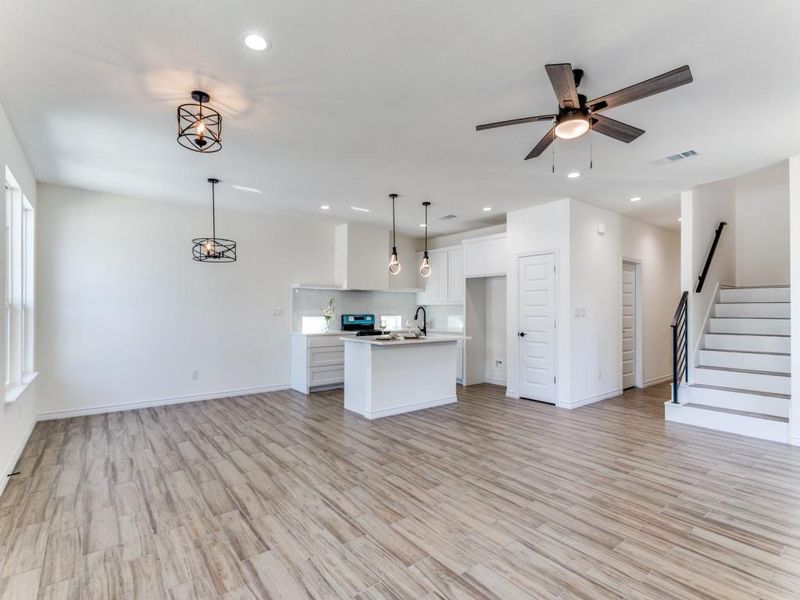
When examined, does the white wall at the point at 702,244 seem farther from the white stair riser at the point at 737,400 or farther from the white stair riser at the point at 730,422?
the white stair riser at the point at 730,422

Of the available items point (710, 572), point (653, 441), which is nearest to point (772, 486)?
point (653, 441)

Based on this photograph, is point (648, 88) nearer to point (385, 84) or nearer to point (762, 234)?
point (385, 84)

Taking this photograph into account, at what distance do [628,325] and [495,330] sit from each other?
2.15 m

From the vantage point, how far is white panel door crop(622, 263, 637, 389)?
667 centimetres

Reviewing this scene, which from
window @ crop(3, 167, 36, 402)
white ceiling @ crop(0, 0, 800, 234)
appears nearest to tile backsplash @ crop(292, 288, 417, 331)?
white ceiling @ crop(0, 0, 800, 234)

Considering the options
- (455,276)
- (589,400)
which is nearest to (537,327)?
(589,400)

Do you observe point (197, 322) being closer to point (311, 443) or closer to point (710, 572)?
point (311, 443)

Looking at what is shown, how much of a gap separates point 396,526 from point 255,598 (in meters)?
0.91

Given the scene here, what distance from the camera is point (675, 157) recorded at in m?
A: 4.02

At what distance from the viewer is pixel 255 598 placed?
190 centimetres

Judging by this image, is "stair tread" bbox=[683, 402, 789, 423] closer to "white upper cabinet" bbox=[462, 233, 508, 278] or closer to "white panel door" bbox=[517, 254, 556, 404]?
"white panel door" bbox=[517, 254, 556, 404]

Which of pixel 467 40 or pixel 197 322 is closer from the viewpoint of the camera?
pixel 467 40

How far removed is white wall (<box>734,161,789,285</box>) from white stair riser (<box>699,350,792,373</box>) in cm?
208

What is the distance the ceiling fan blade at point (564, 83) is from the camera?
6.76ft
